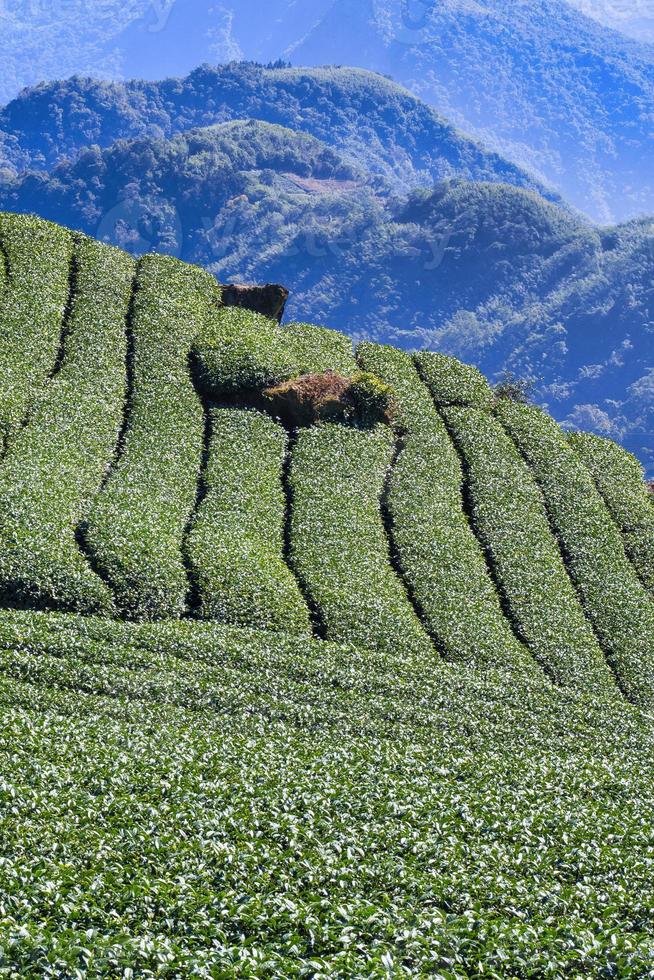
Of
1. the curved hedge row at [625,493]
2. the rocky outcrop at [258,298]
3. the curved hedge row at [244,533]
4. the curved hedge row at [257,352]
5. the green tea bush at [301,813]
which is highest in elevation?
the rocky outcrop at [258,298]

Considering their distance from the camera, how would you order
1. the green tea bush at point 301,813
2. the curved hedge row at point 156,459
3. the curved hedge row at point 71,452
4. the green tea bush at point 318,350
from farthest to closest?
the green tea bush at point 318,350 → the curved hedge row at point 156,459 → the curved hedge row at point 71,452 → the green tea bush at point 301,813

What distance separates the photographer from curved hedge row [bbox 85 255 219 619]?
46.5m

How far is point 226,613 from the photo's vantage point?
152ft

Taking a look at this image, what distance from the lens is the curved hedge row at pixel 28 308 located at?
61250 millimetres

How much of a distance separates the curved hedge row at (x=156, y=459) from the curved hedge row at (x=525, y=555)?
1742 cm

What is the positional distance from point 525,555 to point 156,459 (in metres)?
22.0

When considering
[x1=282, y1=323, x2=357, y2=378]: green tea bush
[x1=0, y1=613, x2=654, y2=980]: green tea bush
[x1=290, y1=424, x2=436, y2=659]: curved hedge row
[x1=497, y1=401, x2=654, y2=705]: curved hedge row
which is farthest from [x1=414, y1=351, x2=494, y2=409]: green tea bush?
[x1=0, y1=613, x2=654, y2=980]: green tea bush

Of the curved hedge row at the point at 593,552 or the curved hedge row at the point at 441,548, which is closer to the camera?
the curved hedge row at the point at 441,548

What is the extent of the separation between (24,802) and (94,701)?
10907mm

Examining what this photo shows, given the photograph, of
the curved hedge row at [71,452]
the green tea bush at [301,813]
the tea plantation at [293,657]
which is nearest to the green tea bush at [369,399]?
the tea plantation at [293,657]

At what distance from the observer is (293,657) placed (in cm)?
4225

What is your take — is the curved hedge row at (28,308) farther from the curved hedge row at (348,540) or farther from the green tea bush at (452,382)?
the green tea bush at (452,382)

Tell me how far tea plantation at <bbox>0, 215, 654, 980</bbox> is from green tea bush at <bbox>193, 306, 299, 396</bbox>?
10.0 inches

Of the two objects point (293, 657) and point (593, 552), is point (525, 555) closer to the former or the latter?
point (593, 552)
